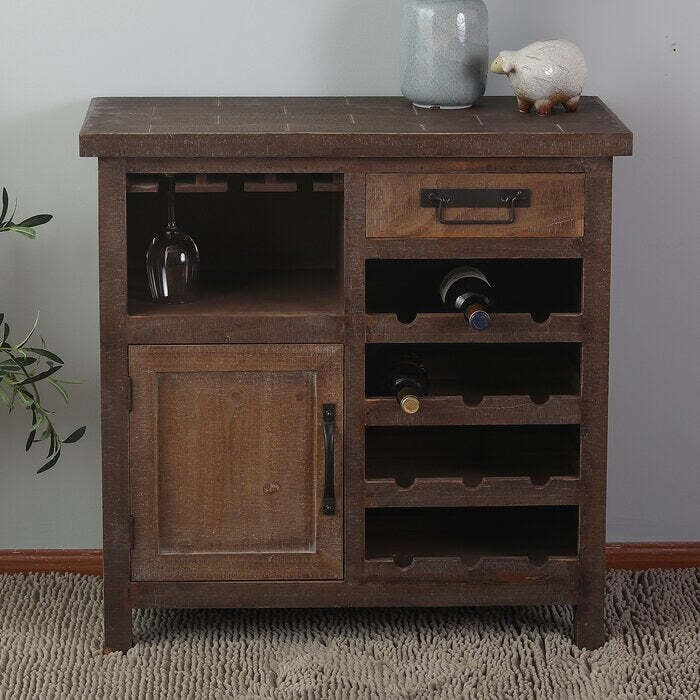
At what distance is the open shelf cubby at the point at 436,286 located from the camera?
2404mm

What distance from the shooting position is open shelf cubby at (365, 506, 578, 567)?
7.30 ft

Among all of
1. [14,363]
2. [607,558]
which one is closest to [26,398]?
[14,363]

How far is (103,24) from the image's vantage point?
2361 mm

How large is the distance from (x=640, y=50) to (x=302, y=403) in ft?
3.27

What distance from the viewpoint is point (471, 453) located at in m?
2.33

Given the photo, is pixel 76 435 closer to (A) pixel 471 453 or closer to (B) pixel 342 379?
(B) pixel 342 379

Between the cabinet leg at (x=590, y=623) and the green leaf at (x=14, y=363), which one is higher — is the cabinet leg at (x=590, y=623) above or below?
below

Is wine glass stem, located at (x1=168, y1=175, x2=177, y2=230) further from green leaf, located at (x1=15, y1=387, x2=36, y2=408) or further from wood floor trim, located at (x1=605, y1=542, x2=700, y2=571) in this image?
wood floor trim, located at (x1=605, y1=542, x2=700, y2=571)

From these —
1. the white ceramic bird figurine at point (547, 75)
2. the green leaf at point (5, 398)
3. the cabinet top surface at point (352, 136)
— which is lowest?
the green leaf at point (5, 398)

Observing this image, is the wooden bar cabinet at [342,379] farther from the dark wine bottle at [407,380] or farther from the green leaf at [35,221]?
the green leaf at [35,221]

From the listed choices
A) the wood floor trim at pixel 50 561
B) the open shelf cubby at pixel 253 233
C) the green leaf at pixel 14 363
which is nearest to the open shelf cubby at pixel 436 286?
the open shelf cubby at pixel 253 233

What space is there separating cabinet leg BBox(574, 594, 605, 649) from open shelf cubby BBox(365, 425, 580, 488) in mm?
239

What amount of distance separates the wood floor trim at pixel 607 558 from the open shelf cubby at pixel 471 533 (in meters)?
0.31

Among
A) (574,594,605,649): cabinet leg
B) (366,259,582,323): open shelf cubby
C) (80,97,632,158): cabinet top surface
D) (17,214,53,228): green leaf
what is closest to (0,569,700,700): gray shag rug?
(574,594,605,649): cabinet leg
